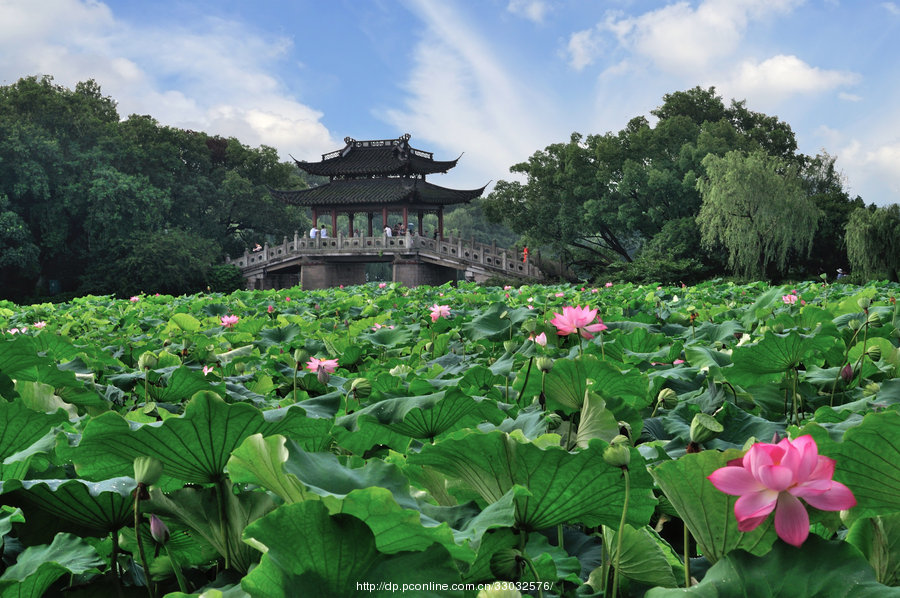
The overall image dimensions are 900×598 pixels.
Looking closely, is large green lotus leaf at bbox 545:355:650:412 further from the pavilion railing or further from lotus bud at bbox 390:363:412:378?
the pavilion railing

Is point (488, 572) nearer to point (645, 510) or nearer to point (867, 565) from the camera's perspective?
point (645, 510)

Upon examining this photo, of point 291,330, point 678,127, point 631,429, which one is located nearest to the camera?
point 631,429

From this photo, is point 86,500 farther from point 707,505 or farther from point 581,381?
point 581,381

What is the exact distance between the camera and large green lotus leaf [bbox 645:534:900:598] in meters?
0.43

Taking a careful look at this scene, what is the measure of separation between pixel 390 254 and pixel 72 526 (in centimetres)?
2063

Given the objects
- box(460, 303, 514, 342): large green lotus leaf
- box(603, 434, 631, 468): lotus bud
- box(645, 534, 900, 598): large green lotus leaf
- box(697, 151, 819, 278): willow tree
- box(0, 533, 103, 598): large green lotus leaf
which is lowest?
box(0, 533, 103, 598): large green lotus leaf

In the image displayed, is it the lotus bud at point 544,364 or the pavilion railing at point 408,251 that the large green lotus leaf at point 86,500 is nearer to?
the lotus bud at point 544,364

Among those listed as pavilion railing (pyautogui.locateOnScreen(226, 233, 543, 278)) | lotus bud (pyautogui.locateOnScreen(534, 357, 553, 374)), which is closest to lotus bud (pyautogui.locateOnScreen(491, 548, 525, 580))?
lotus bud (pyautogui.locateOnScreen(534, 357, 553, 374))

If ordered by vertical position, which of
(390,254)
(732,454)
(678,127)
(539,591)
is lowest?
(539,591)

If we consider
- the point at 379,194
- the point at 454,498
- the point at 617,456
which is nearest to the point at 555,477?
the point at 617,456

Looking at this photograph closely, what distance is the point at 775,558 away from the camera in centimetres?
44

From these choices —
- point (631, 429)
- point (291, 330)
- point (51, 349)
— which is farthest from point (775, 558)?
point (291, 330)

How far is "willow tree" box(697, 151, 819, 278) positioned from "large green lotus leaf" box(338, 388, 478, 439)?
52.0 ft

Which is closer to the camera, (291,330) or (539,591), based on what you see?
(539,591)
